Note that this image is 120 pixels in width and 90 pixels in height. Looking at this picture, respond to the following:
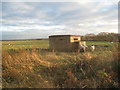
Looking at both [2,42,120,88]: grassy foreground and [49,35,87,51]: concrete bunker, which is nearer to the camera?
[2,42,120,88]: grassy foreground


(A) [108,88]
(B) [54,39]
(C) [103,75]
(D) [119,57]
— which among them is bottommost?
(A) [108,88]

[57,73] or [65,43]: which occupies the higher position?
[65,43]

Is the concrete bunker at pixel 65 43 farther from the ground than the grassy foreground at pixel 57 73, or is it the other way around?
the concrete bunker at pixel 65 43

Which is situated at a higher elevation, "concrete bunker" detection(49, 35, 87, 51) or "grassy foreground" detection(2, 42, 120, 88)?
"concrete bunker" detection(49, 35, 87, 51)

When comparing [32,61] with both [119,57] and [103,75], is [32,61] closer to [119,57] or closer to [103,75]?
[103,75]

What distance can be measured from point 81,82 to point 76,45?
246 inches

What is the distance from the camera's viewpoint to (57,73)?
12.5 ft

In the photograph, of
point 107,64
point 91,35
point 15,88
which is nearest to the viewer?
point 15,88

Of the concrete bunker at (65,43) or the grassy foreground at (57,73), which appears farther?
the concrete bunker at (65,43)

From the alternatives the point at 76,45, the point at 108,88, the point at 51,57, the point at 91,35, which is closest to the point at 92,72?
the point at 108,88

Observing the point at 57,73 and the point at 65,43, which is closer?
the point at 57,73

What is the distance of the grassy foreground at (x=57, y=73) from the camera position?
3.16 m

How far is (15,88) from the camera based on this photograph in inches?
123

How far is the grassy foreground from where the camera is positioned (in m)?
3.16
